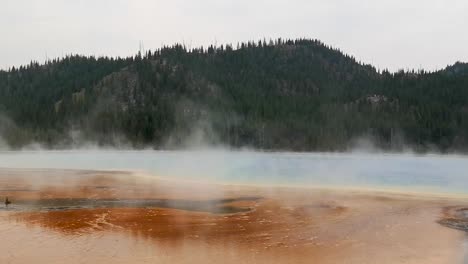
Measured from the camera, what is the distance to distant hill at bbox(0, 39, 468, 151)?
96375mm

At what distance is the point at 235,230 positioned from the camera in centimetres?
1540

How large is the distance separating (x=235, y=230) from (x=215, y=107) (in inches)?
3731

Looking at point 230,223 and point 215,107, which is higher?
point 215,107

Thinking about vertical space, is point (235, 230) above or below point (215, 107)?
below

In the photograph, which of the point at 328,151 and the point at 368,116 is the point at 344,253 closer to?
the point at 328,151

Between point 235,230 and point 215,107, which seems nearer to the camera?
point 235,230

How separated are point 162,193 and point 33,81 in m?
124

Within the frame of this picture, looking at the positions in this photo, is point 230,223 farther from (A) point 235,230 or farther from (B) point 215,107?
(B) point 215,107

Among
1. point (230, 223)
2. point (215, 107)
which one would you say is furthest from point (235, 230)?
point (215, 107)

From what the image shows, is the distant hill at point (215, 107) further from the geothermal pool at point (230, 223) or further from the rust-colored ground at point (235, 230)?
the rust-colored ground at point (235, 230)

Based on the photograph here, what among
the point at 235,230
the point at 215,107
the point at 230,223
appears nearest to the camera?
the point at 235,230

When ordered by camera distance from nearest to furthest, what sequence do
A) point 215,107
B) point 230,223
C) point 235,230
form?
1. point 235,230
2. point 230,223
3. point 215,107

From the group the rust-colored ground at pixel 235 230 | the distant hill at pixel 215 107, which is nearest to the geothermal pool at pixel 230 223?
the rust-colored ground at pixel 235 230

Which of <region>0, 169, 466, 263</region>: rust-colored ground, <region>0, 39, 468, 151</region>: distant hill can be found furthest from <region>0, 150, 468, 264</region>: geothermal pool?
<region>0, 39, 468, 151</region>: distant hill
